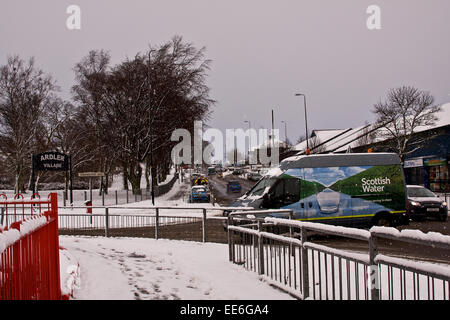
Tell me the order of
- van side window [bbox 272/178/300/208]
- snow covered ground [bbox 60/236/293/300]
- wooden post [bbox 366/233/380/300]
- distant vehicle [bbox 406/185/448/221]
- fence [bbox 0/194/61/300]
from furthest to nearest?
distant vehicle [bbox 406/185/448/221] < van side window [bbox 272/178/300/208] < snow covered ground [bbox 60/236/293/300] < wooden post [bbox 366/233/380/300] < fence [bbox 0/194/61/300]

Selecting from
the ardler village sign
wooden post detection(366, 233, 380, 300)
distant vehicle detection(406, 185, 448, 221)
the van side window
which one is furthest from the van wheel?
the ardler village sign

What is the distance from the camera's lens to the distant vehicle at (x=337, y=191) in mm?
14398

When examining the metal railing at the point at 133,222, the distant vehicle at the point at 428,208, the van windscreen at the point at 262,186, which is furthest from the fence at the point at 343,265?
the distant vehicle at the point at 428,208

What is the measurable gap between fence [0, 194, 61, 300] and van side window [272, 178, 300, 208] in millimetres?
9299

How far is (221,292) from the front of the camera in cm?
673

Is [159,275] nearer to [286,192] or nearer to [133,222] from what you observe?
[286,192]

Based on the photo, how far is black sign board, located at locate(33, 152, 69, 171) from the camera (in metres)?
27.5

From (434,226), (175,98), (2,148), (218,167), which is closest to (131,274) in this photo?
(434,226)

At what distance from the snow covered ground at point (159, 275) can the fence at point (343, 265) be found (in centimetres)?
37

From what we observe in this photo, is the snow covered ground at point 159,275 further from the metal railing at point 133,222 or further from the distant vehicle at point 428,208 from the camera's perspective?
the distant vehicle at point 428,208

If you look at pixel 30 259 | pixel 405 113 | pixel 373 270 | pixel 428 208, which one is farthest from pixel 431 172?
pixel 30 259

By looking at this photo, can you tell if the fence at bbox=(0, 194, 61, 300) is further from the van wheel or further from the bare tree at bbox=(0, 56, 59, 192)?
the bare tree at bbox=(0, 56, 59, 192)
